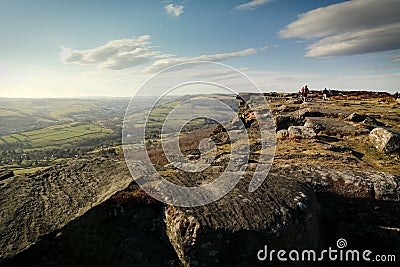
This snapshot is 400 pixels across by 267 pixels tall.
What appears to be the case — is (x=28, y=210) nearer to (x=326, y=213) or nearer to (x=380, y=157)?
(x=326, y=213)

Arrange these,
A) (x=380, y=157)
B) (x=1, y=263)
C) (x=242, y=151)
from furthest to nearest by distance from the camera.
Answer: (x=242, y=151)
(x=380, y=157)
(x=1, y=263)

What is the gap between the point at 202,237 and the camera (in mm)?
6113

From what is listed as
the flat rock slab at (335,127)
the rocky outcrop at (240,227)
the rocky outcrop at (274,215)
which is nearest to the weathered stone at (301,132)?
the flat rock slab at (335,127)

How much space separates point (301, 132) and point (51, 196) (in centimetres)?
1642

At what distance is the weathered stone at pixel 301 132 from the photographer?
720 inches

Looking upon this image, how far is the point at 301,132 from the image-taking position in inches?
742

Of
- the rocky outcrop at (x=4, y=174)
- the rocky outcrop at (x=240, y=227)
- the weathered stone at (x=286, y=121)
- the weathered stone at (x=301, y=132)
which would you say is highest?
the weathered stone at (x=286, y=121)

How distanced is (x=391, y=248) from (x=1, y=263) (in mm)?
9914

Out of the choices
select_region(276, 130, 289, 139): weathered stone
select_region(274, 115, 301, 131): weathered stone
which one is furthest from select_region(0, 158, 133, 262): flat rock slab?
select_region(274, 115, 301, 131): weathered stone

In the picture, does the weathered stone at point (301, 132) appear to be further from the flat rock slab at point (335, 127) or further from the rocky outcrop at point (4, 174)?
the rocky outcrop at point (4, 174)

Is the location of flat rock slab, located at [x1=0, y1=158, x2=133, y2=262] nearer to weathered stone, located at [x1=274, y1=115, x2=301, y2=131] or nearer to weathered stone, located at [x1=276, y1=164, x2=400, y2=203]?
weathered stone, located at [x1=276, y1=164, x2=400, y2=203]

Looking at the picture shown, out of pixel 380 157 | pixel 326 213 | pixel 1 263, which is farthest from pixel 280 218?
pixel 380 157

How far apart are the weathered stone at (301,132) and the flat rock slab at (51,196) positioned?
44.1 ft

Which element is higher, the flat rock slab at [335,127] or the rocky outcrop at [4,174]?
the flat rock slab at [335,127]
